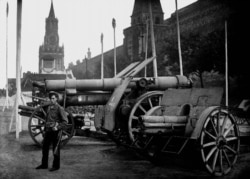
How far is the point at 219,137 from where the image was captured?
20.9ft

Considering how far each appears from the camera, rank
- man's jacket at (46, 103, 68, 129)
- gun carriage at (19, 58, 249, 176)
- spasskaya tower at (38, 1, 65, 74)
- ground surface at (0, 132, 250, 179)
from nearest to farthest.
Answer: ground surface at (0, 132, 250, 179) → gun carriage at (19, 58, 249, 176) → man's jacket at (46, 103, 68, 129) → spasskaya tower at (38, 1, 65, 74)

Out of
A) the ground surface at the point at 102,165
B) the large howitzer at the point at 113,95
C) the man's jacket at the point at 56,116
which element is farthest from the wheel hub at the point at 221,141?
the man's jacket at the point at 56,116

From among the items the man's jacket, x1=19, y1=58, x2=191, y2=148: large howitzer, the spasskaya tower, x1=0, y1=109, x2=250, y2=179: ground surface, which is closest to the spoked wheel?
x1=19, y1=58, x2=191, y2=148: large howitzer

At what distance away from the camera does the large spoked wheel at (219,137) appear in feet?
20.2

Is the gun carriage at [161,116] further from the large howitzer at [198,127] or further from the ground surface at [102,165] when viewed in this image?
the ground surface at [102,165]

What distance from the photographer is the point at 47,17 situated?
377 feet

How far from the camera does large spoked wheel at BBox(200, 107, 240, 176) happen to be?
616 cm

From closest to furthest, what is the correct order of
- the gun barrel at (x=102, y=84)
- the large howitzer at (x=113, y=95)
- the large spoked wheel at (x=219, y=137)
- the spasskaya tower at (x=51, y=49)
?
the large spoked wheel at (x=219, y=137) < the large howitzer at (x=113, y=95) < the gun barrel at (x=102, y=84) < the spasskaya tower at (x=51, y=49)

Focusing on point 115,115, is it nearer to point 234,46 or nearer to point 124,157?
point 124,157

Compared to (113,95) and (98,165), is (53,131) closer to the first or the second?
(98,165)

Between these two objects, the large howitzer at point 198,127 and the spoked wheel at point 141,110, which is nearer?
the large howitzer at point 198,127

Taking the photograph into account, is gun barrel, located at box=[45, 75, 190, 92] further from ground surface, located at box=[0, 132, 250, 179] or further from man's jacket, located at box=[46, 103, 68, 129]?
man's jacket, located at box=[46, 103, 68, 129]

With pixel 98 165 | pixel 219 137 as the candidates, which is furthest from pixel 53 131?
pixel 219 137

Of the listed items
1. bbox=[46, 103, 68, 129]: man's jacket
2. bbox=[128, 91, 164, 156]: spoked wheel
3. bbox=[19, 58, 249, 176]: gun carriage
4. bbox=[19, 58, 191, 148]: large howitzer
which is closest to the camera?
→ bbox=[19, 58, 249, 176]: gun carriage
